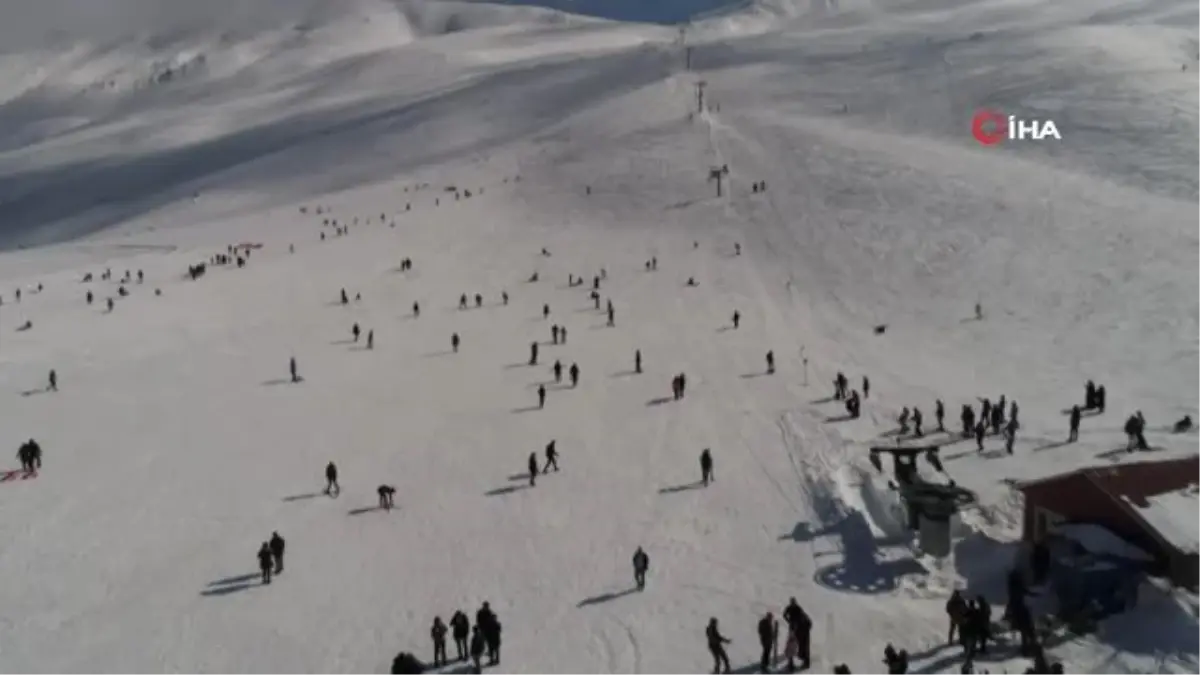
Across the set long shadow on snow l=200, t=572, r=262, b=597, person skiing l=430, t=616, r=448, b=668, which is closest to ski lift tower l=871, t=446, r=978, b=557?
person skiing l=430, t=616, r=448, b=668

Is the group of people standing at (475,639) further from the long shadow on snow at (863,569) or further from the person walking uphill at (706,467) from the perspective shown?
the person walking uphill at (706,467)

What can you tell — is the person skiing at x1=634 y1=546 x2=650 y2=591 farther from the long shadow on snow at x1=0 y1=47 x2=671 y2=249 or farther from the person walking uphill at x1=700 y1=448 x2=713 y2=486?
the long shadow on snow at x1=0 y1=47 x2=671 y2=249

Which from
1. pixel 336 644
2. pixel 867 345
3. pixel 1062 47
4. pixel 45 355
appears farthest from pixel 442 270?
pixel 1062 47

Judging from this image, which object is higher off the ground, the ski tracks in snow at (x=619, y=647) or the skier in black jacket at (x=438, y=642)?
the skier in black jacket at (x=438, y=642)

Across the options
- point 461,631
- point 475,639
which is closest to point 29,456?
point 461,631

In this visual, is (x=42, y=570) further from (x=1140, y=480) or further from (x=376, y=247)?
(x=376, y=247)

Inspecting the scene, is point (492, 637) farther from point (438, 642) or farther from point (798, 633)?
point (798, 633)

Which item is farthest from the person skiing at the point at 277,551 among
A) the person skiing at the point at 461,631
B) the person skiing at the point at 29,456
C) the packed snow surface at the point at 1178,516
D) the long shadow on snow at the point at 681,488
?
the packed snow surface at the point at 1178,516
